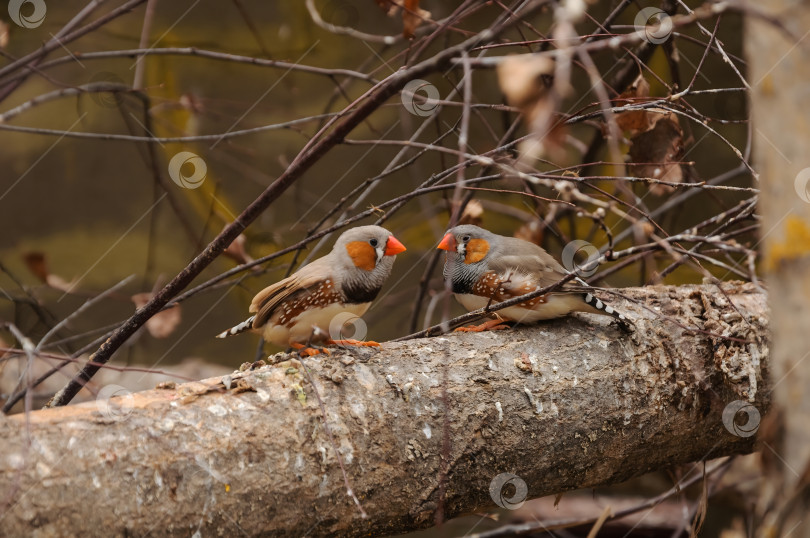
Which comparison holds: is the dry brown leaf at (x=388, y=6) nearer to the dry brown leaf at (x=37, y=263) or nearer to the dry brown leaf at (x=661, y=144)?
the dry brown leaf at (x=661, y=144)

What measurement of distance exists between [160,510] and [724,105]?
2.99 metres

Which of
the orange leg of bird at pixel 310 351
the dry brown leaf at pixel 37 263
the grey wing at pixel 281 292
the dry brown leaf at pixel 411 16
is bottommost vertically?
the orange leg of bird at pixel 310 351

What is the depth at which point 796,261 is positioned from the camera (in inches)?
29.4

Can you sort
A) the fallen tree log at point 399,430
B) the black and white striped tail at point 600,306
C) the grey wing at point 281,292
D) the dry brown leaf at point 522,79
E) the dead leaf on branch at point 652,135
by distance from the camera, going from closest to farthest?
the dry brown leaf at point 522,79 → the fallen tree log at point 399,430 → the grey wing at point 281,292 → the black and white striped tail at point 600,306 → the dead leaf on branch at point 652,135

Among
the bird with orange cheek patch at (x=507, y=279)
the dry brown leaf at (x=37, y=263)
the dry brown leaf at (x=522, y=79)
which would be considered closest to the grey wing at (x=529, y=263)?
the bird with orange cheek patch at (x=507, y=279)

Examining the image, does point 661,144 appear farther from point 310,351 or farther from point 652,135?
point 310,351

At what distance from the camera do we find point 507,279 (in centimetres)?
169

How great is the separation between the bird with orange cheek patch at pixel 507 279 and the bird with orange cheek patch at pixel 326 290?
23 cm

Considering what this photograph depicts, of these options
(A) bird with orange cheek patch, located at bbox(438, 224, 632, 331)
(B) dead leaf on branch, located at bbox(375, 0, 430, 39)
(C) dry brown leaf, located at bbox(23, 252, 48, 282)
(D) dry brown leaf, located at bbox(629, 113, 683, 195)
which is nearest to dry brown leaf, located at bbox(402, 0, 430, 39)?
(B) dead leaf on branch, located at bbox(375, 0, 430, 39)

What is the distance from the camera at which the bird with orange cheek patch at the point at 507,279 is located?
169cm

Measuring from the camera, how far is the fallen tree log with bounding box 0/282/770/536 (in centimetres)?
118

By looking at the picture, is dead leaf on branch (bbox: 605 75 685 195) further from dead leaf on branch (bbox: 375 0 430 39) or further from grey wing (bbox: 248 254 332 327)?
grey wing (bbox: 248 254 332 327)

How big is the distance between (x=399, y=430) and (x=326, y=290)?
0.34m

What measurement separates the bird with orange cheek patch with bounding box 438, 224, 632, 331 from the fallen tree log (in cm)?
6
